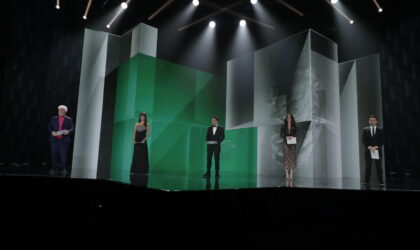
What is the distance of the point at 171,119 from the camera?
7773mm

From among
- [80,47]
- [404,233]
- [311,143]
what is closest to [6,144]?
[80,47]

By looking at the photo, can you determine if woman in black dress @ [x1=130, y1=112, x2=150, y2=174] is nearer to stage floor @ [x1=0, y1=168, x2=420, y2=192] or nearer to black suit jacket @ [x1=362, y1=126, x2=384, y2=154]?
stage floor @ [x1=0, y1=168, x2=420, y2=192]

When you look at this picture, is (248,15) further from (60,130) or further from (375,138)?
(60,130)

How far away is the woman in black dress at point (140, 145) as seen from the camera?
5961mm

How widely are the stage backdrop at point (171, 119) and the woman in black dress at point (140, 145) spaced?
1.00 meters

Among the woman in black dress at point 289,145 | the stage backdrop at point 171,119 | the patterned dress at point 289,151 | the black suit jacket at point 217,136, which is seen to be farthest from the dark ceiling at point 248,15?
the black suit jacket at point 217,136

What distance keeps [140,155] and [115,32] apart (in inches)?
161

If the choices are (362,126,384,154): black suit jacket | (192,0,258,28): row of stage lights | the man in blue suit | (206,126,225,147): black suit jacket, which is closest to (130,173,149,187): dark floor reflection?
the man in blue suit

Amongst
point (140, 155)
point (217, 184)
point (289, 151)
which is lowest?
point (217, 184)

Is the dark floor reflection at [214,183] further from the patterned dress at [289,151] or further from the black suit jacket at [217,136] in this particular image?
the black suit jacket at [217,136]

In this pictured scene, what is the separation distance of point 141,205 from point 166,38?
6.54 m

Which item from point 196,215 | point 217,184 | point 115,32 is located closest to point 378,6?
point 217,184

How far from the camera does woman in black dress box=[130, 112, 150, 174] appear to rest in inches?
235

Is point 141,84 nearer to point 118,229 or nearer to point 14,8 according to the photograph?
point 14,8
